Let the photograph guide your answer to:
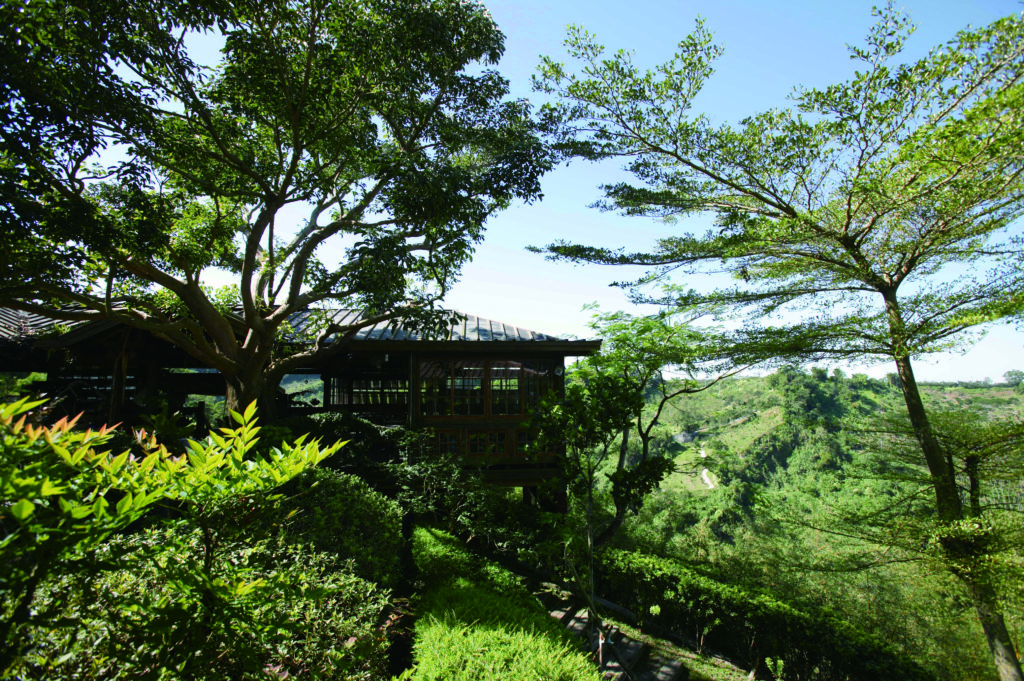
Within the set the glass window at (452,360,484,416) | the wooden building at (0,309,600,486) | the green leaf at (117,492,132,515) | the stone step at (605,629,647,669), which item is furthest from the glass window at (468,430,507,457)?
the green leaf at (117,492,132,515)

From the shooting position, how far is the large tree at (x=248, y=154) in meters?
5.23

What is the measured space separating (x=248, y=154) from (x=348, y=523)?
6147 millimetres

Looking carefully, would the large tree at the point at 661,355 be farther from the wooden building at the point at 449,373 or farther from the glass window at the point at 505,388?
the glass window at the point at 505,388

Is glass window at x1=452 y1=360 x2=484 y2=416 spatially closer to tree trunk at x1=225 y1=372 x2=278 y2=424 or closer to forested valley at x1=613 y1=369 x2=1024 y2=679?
tree trunk at x1=225 y1=372 x2=278 y2=424

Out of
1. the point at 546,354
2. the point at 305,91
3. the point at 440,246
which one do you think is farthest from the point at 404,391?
the point at 305,91

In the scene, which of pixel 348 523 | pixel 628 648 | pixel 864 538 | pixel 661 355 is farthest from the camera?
pixel 661 355

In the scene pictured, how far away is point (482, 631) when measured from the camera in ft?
12.1

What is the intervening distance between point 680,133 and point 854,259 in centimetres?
373

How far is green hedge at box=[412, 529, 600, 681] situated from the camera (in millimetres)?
3115

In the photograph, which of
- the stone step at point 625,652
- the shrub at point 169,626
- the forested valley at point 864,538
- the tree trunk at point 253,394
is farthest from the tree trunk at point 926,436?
the tree trunk at point 253,394

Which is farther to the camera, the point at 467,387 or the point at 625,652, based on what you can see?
the point at 467,387

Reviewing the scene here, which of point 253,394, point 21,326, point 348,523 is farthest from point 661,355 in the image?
point 21,326

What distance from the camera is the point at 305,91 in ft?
21.4

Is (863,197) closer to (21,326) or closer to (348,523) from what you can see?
(348,523)
